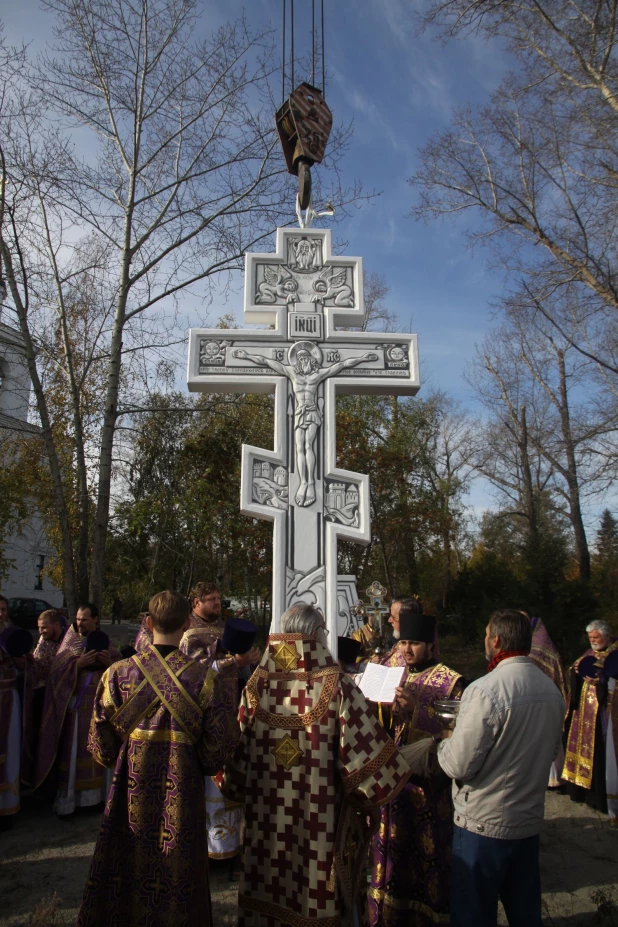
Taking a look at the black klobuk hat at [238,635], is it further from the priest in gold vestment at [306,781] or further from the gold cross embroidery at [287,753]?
the gold cross embroidery at [287,753]

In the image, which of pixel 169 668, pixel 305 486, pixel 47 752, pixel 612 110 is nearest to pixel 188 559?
pixel 47 752

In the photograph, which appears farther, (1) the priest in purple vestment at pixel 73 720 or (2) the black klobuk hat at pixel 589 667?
(2) the black klobuk hat at pixel 589 667

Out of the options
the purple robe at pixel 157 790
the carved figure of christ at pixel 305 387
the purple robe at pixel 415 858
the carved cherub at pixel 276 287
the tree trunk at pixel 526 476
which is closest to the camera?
the purple robe at pixel 157 790

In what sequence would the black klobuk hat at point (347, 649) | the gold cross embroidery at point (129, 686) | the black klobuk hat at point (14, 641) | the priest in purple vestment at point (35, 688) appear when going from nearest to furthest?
1. the gold cross embroidery at point (129, 686)
2. the black klobuk hat at point (347, 649)
3. the black klobuk hat at point (14, 641)
4. the priest in purple vestment at point (35, 688)

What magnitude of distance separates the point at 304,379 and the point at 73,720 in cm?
364

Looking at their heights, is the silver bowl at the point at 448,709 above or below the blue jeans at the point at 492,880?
above

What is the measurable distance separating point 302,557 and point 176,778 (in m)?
2.59

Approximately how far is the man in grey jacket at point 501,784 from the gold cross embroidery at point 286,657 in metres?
0.74

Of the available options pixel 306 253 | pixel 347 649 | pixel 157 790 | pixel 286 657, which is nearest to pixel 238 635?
pixel 286 657

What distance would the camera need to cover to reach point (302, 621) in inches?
117

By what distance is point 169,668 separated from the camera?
3059mm

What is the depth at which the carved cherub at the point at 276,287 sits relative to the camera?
594 centimetres

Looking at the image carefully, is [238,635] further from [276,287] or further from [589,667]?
[589,667]

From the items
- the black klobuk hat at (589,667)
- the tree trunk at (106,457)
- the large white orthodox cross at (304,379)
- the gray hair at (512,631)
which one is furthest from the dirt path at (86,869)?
the tree trunk at (106,457)
